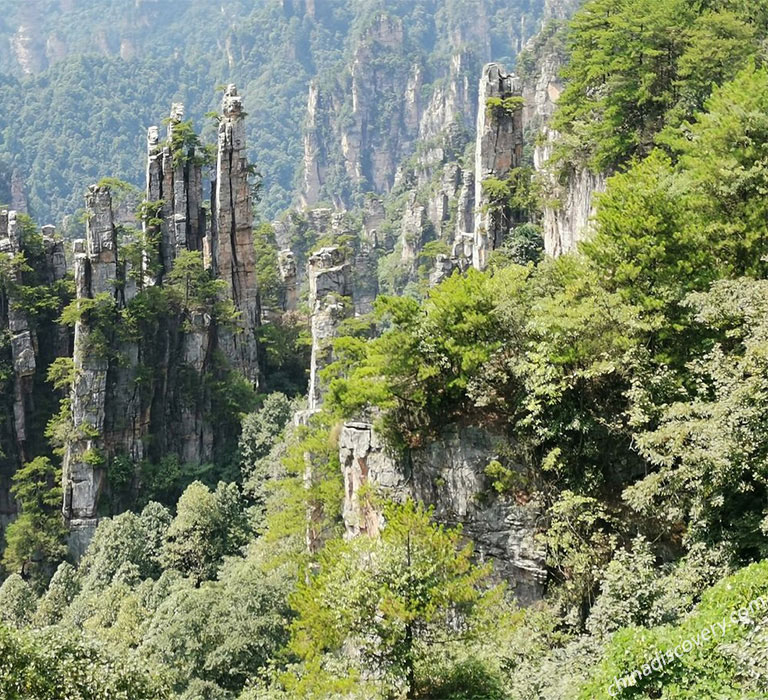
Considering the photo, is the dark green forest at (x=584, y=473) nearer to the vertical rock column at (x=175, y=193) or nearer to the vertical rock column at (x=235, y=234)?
the vertical rock column at (x=235, y=234)

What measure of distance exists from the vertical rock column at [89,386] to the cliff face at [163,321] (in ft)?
0.15

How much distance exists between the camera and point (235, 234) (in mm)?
44812

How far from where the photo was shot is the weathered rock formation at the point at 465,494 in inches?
656

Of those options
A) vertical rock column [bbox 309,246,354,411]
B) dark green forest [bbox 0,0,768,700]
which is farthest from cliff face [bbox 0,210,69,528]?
dark green forest [bbox 0,0,768,700]

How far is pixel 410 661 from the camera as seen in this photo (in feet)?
44.7

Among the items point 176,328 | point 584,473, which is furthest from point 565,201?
point 176,328

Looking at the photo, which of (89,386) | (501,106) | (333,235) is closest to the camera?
(501,106)

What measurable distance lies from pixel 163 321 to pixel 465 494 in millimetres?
28305

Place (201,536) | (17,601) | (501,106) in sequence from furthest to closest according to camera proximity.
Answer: (501,106) < (201,536) < (17,601)

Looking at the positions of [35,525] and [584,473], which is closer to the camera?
[584,473]

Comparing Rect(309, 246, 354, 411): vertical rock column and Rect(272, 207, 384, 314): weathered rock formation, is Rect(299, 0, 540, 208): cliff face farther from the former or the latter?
Rect(309, 246, 354, 411): vertical rock column

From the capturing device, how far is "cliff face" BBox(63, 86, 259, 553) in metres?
39.3

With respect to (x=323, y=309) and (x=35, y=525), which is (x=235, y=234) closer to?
(x=323, y=309)

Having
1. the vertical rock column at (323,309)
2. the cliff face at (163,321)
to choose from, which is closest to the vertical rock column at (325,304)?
the vertical rock column at (323,309)
